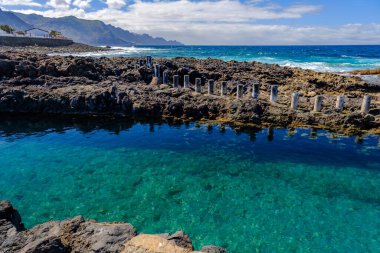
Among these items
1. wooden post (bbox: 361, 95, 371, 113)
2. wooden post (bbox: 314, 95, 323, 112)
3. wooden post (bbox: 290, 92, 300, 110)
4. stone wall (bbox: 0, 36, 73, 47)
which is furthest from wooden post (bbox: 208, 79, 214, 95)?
stone wall (bbox: 0, 36, 73, 47)

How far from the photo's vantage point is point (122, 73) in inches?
1233

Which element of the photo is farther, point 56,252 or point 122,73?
point 122,73

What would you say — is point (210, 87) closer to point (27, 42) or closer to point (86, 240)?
point (86, 240)

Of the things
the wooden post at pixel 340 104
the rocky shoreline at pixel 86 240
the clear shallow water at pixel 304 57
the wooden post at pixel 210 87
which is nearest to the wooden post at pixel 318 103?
the wooden post at pixel 340 104

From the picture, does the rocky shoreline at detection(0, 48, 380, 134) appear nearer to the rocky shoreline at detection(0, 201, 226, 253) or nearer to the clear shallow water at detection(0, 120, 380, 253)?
the clear shallow water at detection(0, 120, 380, 253)

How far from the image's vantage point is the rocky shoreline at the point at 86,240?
6223 mm

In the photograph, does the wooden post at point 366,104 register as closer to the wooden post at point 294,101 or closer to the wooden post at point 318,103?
the wooden post at point 318,103

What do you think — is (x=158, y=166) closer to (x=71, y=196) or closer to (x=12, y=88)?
(x=71, y=196)

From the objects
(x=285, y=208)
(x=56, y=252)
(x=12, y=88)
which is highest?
(x=12, y=88)

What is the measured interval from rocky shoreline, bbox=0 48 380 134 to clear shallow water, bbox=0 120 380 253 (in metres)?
1.89

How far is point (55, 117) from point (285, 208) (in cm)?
1947

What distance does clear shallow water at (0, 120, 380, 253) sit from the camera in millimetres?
10359

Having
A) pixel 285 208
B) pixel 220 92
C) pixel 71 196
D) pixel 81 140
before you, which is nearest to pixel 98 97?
pixel 81 140

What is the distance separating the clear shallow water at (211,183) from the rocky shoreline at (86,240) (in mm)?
3223
